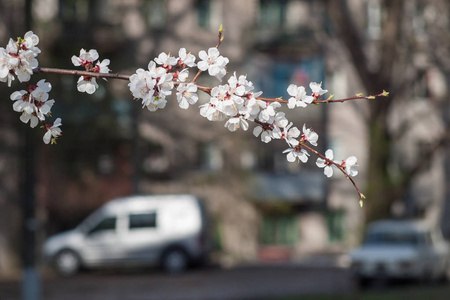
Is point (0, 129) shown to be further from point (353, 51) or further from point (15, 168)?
point (353, 51)

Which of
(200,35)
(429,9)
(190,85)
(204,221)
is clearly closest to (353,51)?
(429,9)

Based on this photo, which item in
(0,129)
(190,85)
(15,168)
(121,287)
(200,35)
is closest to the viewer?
(190,85)

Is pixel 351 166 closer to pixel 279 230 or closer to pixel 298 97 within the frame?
pixel 298 97

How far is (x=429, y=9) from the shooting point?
27.2 m

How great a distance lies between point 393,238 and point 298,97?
16.2 meters

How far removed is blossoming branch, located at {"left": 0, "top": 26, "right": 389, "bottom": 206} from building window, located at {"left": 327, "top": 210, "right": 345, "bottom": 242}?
3266cm

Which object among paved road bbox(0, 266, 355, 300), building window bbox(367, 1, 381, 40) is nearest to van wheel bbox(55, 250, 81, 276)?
paved road bbox(0, 266, 355, 300)

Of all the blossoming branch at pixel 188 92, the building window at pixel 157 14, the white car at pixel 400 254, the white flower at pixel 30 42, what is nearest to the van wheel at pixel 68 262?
the white car at pixel 400 254

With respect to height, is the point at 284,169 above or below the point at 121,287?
above

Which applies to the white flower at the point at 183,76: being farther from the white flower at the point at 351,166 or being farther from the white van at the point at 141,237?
the white van at the point at 141,237

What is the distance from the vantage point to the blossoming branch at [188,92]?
3633 millimetres

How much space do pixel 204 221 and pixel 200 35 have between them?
38.6 feet

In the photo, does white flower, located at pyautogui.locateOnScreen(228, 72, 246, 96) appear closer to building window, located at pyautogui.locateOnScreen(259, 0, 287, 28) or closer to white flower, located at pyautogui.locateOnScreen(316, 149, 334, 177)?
white flower, located at pyautogui.locateOnScreen(316, 149, 334, 177)

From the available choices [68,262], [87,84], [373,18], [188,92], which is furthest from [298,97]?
[373,18]
